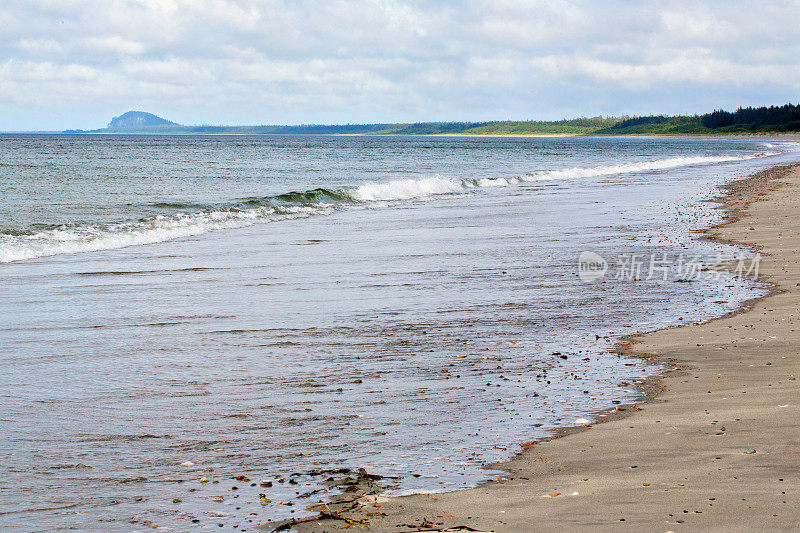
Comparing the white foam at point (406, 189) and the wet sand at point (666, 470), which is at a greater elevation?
the white foam at point (406, 189)

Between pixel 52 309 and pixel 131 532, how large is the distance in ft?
21.0

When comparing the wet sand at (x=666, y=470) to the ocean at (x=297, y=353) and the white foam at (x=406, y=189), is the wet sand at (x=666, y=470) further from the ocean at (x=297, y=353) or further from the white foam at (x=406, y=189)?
the white foam at (x=406, y=189)

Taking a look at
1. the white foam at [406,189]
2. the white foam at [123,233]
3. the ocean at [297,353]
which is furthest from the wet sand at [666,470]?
the white foam at [406,189]

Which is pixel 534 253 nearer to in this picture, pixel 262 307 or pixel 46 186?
pixel 262 307

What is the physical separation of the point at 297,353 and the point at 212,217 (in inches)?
622

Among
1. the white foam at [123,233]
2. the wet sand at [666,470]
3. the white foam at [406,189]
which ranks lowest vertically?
the wet sand at [666,470]

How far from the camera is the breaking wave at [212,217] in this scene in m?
15.9

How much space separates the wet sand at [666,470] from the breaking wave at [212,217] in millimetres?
12535

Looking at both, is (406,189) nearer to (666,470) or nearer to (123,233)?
(123,233)

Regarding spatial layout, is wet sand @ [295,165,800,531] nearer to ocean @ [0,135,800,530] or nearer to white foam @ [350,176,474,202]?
ocean @ [0,135,800,530]

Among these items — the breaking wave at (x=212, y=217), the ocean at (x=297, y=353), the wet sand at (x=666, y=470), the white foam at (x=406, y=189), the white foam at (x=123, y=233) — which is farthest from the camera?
the white foam at (x=406, y=189)

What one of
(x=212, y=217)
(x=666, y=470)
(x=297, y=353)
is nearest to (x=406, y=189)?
(x=212, y=217)

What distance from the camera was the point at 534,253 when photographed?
1402cm

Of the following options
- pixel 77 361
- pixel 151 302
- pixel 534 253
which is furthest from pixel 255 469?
pixel 534 253
